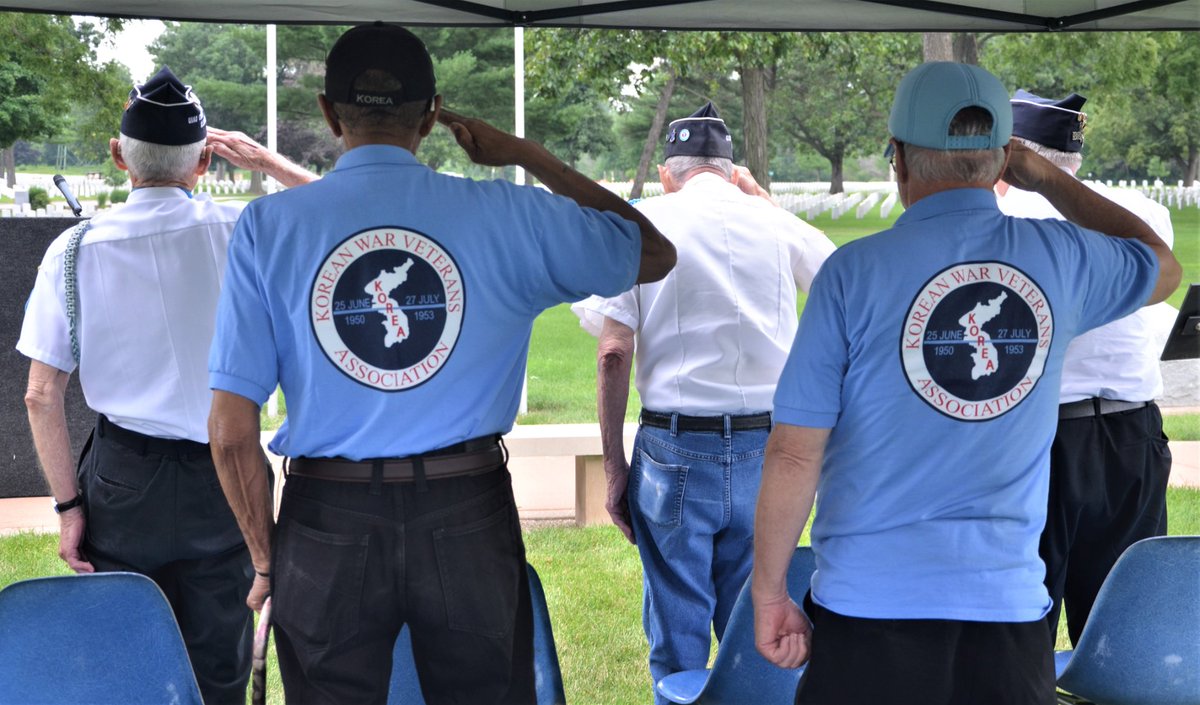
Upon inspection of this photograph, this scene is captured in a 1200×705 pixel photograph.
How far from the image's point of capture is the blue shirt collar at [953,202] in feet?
7.43

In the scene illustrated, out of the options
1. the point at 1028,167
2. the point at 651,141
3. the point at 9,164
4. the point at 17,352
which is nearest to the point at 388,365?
the point at 1028,167

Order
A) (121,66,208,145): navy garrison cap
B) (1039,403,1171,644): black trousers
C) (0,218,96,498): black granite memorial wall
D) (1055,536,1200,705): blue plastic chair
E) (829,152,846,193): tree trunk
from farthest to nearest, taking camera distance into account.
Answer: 1. (829,152,846,193): tree trunk
2. (0,218,96,498): black granite memorial wall
3. (1039,403,1171,644): black trousers
4. (121,66,208,145): navy garrison cap
5. (1055,536,1200,705): blue plastic chair

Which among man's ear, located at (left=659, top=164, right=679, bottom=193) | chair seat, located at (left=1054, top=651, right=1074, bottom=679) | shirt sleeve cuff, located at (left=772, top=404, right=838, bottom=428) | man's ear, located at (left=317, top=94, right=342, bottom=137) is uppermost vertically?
man's ear, located at (left=317, top=94, right=342, bottom=137)

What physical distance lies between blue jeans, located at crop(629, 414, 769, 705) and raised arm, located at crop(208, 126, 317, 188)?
1.24m

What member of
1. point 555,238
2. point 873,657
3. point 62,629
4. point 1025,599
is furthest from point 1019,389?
point 62,629

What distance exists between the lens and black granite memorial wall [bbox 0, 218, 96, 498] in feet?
24.7

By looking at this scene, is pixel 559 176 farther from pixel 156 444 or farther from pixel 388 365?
pixel 156 444

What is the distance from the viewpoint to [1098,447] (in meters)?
3.52

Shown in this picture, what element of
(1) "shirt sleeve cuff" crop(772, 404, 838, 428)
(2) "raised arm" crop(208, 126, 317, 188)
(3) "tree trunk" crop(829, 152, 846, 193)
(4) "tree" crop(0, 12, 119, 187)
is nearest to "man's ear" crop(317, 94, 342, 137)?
(2) "raised arm" crop(208, 126, 317, 188)

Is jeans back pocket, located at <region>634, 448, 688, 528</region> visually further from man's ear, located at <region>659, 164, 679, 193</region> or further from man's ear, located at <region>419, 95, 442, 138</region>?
man's ear, located at <region>419, 95, 442, 138</region>

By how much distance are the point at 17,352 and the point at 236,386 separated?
5.85m

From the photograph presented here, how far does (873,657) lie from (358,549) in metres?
0.96

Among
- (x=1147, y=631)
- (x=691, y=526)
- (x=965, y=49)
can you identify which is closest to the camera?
Answer: (x=1147, y=631)

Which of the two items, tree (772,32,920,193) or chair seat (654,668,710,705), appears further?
tree (772,32,920,193)
